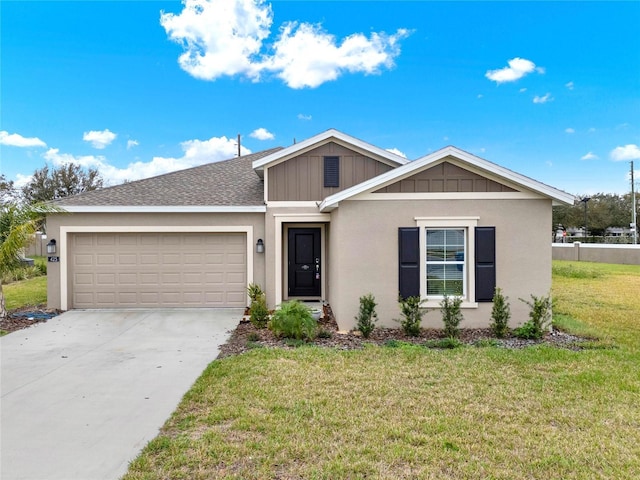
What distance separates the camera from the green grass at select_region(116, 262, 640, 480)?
312 cm

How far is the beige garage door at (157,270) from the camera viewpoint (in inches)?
389

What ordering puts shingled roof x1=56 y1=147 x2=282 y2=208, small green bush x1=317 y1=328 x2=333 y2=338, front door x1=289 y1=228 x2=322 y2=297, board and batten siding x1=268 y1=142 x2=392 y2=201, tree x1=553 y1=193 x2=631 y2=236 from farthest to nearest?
1. tree x1=553 y1=193 x2=631 y2=236
2. front door x1=289 y1=228 x2=322 y2=297
3. shingled roof x1=56 y1=147 x2=282 y2=208
4. board and batten siding x1=268 y1=142 x2=392 y2=201
5. small green bush x1=317 y1=328 x2=333 y2=338

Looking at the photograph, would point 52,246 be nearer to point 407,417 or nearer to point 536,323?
point 407,417

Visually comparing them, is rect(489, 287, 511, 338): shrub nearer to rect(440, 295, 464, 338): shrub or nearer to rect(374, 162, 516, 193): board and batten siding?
rect(440, 295, 464, 338): shrub

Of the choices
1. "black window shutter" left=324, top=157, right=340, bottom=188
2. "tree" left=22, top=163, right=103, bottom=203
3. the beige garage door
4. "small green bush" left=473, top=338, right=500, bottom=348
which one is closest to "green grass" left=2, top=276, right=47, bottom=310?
the beige garage door

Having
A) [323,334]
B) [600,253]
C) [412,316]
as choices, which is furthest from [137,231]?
[600,253]

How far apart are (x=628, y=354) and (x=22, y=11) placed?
1643 cm

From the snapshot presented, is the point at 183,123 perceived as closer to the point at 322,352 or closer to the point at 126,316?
the point at 126,316

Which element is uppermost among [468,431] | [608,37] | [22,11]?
[608,37]

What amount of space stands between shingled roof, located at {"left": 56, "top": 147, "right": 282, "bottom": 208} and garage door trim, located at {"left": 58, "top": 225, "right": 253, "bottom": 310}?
1.91 ft

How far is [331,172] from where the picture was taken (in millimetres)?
9695

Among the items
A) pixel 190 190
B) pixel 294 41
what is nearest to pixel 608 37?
pixel 294 41

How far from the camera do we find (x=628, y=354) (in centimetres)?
612

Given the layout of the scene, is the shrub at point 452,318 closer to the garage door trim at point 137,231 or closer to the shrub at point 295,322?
the shrub at point 295,322
